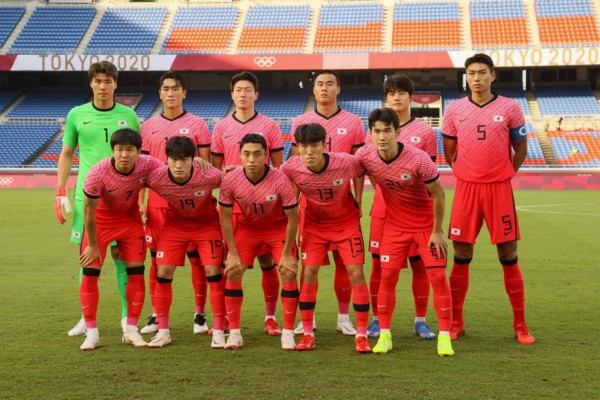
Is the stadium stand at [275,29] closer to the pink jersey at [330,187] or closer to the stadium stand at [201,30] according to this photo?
the stadium stand at [201,30]

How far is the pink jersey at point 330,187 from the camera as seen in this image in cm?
604

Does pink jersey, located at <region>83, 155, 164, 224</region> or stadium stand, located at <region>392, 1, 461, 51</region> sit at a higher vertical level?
stadium stand, located at <region>392, 1, 461, 51</region>

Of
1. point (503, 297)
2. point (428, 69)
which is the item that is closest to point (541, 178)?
point (428, 69)

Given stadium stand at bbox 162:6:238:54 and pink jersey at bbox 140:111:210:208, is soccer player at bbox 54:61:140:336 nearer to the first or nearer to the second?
A: pink jersey at bbox 140:111:210:208

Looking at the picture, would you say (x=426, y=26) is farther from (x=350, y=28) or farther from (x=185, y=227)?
(x=185, y=227)

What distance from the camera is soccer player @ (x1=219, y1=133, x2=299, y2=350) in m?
6.03

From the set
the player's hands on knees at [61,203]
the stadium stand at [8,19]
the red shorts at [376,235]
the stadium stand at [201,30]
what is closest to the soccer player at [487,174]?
the red shorts at [376,235]

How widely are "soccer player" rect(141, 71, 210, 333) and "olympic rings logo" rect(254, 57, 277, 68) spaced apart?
3137 centimetres

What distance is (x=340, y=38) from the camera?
132 ft

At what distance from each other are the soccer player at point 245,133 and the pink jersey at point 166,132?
0.14 m

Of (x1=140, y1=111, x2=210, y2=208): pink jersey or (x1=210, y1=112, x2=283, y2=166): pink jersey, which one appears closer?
(x1=210, y1=112, x2=283, y2=166): pink jersey

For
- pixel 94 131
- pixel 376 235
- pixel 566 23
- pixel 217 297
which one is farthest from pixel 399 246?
pixel 566 23

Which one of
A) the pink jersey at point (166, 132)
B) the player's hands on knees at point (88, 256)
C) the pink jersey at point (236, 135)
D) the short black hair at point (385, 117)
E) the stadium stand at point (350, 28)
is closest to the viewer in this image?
the short black hair at point (385, 117)

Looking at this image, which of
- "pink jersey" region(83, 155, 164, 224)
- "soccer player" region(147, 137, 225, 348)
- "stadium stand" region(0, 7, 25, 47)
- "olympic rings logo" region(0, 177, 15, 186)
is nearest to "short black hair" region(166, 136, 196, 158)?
"soccer player" region(147, 137, 225, 348)
